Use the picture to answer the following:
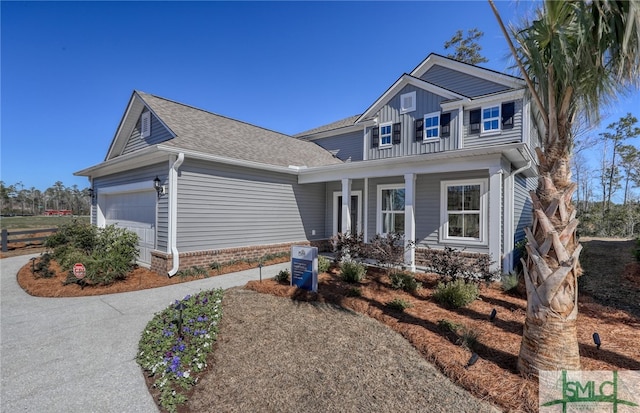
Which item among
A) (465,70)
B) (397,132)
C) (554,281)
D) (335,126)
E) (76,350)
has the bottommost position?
(76,350)

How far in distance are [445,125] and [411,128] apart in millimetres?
1194

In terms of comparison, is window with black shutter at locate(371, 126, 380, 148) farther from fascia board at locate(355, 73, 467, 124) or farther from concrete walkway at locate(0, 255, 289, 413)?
concrete walkway at locate(0, 255, 289, 413)

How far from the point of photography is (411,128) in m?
10.5

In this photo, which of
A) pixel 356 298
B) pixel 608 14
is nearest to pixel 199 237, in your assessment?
pixel 356 298

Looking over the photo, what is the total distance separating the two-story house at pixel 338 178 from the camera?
727 centimetres

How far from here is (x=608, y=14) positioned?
2336mm

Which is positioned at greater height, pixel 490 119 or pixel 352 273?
pixel 490 119

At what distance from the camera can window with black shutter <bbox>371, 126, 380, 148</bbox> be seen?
11164 millimetres

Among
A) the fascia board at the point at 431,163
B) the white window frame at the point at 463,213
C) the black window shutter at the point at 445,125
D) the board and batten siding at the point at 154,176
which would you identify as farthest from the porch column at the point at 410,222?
the board and batten siding at the point at 154,176

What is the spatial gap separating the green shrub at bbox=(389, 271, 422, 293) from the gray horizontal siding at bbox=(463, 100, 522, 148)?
6.13m

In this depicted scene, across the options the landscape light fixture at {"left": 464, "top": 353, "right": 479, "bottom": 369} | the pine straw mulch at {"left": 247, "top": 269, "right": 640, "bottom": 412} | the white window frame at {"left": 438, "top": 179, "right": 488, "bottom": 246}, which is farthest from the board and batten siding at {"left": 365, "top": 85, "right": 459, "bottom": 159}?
the landscape light fixture at {"left": 464, "top": 353, "right": 479, "bottom": 369}

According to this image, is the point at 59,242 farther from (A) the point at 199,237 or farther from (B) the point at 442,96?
(B) the point at 442,96

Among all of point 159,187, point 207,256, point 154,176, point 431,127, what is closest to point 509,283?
point 431,127

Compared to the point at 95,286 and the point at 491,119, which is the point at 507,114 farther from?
the point at 95,286
